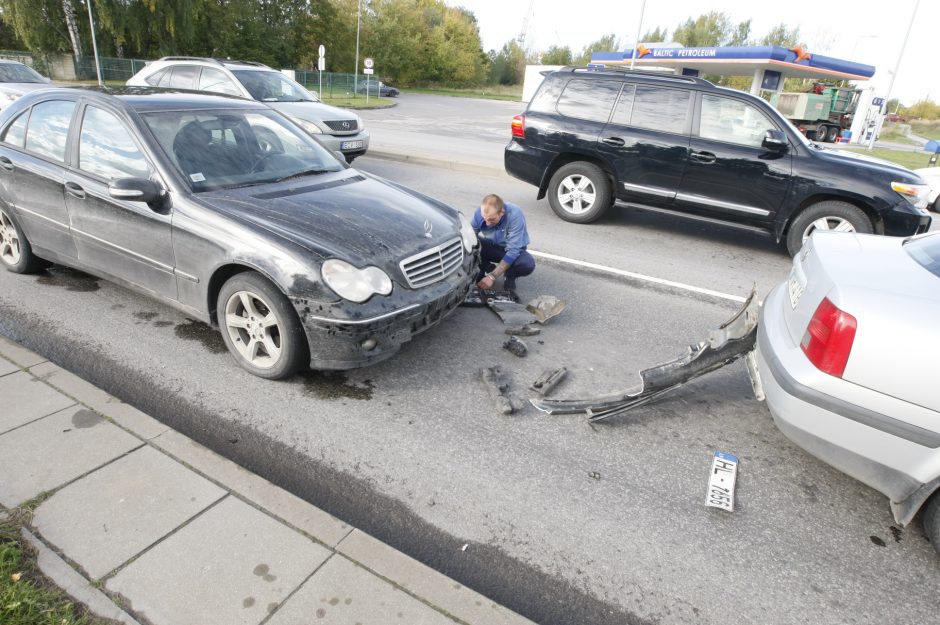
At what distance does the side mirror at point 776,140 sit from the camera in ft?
21.4

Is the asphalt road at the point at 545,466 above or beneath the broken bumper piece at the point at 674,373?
beneath

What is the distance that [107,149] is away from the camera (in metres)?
3.96

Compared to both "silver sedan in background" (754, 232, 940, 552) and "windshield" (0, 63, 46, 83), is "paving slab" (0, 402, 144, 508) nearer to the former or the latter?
"silver sedan in background" (754, 232, 940, 552)

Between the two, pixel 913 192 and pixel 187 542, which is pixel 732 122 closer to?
pixel 913 192

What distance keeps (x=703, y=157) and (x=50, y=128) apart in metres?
6.57

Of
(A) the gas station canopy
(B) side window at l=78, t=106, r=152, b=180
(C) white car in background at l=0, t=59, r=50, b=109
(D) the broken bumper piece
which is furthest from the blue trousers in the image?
(A) the gas station canopy

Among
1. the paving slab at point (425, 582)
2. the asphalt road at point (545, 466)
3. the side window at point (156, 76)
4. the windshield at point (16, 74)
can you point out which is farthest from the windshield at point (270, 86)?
the paving slab at point (425, 582)

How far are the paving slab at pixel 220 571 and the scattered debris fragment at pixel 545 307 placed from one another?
2.84m

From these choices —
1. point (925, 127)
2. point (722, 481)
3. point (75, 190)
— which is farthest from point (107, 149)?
point (925, 127)

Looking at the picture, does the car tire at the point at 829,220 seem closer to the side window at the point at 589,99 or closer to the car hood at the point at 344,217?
the side window at the point at 589,99

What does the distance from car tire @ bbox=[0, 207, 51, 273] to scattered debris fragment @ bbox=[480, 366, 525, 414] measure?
3.96 m

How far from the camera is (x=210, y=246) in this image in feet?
11.4

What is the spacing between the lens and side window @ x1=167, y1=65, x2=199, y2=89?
33.2 ft

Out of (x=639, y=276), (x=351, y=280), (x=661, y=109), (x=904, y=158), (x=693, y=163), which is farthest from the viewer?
(x=904, y=158)
